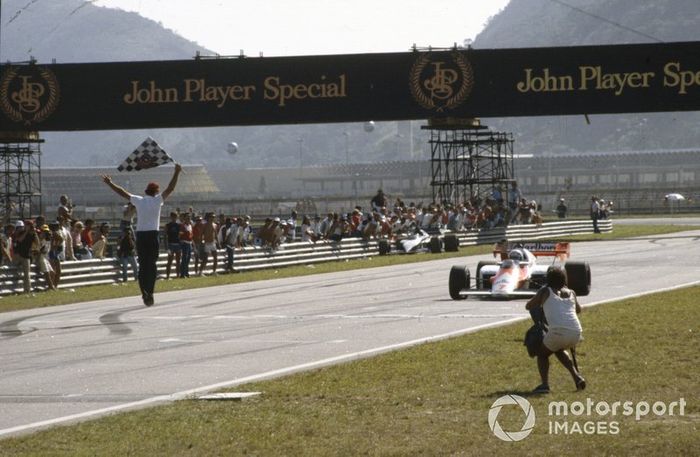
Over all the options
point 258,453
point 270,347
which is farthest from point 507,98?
point 258,453

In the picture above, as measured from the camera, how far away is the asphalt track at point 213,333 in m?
11.9

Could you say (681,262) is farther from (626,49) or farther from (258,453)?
(258,453)

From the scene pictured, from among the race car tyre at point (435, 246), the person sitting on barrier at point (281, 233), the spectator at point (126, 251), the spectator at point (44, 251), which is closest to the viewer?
the spectator at point (44, 251)

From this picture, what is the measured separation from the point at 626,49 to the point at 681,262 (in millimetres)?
11362

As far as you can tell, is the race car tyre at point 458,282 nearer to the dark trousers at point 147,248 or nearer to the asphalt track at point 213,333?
the asphalt track at point 213,333

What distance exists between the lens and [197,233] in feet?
104

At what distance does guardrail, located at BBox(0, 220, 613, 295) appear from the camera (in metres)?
27.6

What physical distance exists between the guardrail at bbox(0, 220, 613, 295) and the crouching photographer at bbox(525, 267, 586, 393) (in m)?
17.1

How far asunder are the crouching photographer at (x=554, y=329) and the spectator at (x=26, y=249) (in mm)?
16180

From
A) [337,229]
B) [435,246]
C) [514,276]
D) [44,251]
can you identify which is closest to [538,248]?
[514,276]

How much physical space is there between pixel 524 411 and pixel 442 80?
3257cm

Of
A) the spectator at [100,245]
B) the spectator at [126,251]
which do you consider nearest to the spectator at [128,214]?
the spectator at [126,251]

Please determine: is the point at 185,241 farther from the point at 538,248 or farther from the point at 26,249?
the point at 538,248

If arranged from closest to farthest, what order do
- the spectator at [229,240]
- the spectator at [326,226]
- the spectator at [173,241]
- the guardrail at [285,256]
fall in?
the guardrail at [285,256] < the spectator at [173,241] < the spectator at [229,240] < the spectator at [326,226]
